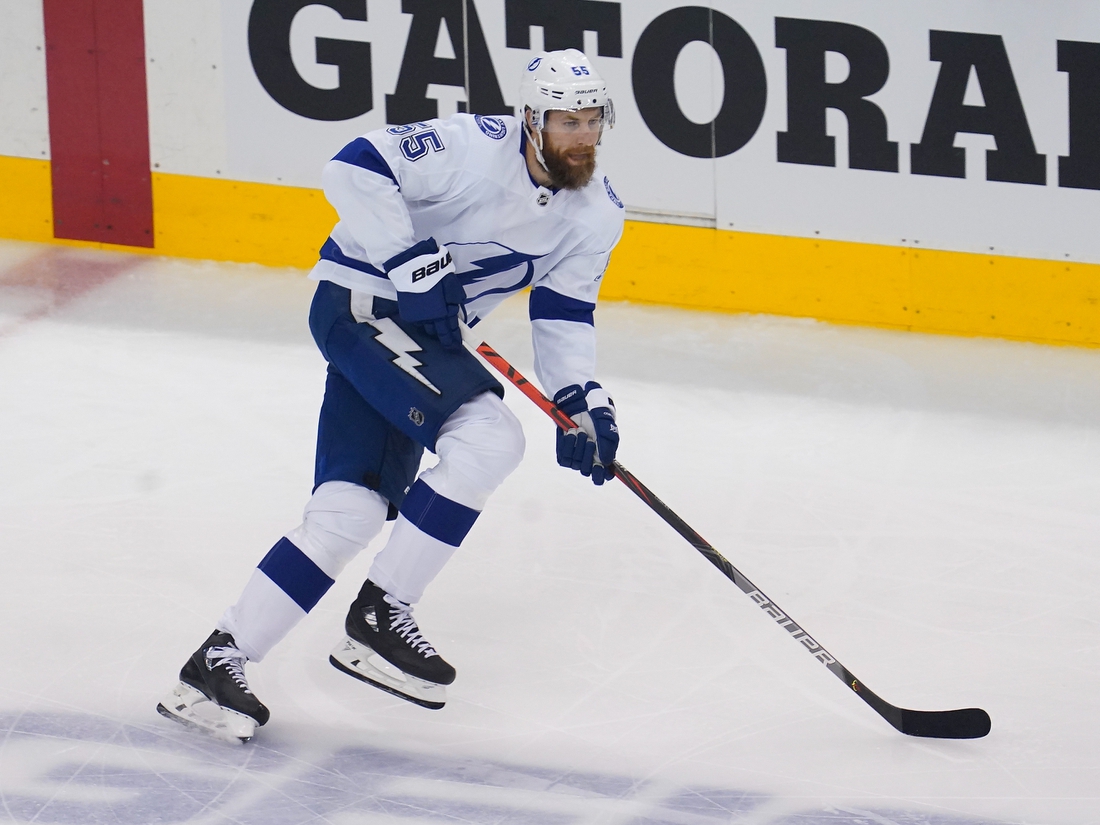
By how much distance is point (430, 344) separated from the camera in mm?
2758

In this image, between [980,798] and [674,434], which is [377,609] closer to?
[980,798]

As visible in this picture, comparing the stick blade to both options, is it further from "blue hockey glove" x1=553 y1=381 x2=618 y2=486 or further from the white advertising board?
the white advertising board

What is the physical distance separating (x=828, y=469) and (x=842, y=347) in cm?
86

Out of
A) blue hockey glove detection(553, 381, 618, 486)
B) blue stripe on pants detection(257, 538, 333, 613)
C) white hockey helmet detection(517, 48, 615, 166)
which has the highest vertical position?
white hockey helmet detection(517, 48, 615, 166)

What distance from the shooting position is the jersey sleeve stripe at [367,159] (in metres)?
2.71

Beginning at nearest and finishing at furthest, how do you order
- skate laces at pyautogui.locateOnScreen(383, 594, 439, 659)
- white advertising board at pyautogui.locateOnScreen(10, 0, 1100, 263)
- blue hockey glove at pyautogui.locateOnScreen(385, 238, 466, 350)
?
blue hockey glove at pyautogui.locateOnScreen(385, 238, 466, 350), skate laces at pyautogui.locateOnScreen(383, 594, 439, 659), white advertising board at pyautogui.locateOnScreen(10, 0, 1100, 263)

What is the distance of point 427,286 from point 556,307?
0.32 m

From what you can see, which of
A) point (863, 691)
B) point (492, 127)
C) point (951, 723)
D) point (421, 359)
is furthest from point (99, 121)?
point (951, 723)

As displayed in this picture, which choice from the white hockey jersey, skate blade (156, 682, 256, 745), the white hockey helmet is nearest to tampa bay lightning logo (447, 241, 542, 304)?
the white hockey jersey

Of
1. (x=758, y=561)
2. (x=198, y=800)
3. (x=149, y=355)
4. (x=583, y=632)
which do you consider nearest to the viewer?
(x=198, y=800)

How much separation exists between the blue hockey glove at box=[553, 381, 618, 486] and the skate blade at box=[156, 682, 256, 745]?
27.1 inches

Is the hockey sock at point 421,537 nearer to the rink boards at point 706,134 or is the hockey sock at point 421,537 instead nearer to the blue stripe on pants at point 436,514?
the blue stripe on pants at point 436,514

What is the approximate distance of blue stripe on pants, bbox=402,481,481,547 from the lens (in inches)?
104

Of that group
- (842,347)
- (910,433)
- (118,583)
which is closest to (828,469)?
(910,433)
